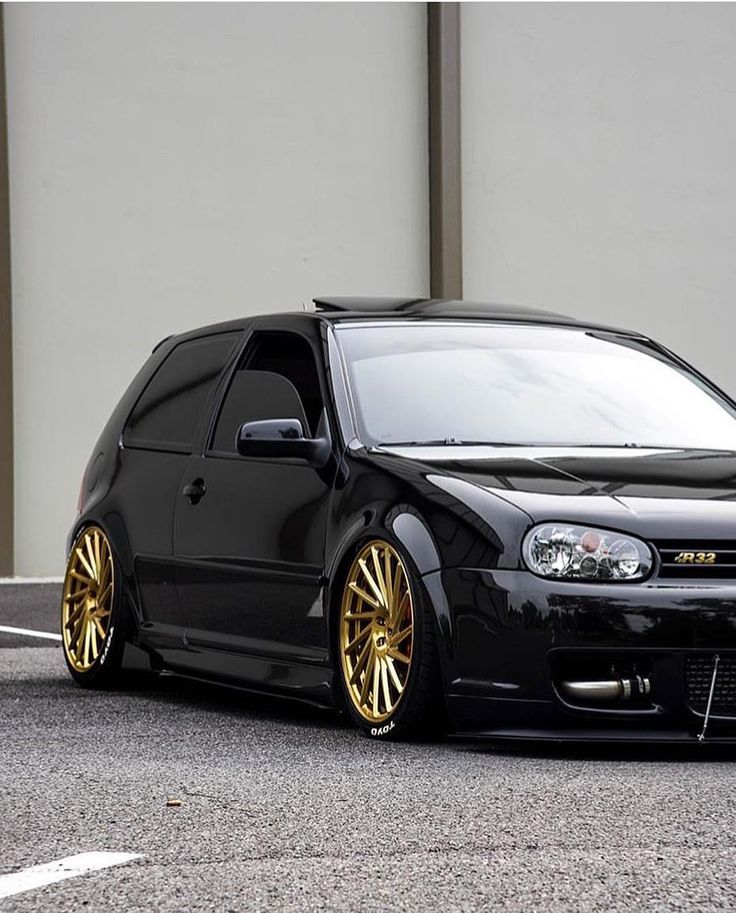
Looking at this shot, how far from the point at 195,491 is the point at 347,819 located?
9.70 feet

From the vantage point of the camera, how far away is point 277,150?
1655 centimetres

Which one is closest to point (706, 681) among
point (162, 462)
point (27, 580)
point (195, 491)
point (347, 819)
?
point (347, 819)

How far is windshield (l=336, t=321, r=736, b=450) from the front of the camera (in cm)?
711

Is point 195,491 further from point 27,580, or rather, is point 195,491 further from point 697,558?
point 27,580

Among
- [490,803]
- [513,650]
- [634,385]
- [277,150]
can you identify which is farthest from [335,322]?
[277,150]

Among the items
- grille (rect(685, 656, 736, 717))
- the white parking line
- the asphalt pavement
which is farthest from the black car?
the white parking line

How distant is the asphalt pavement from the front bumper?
0.12 m

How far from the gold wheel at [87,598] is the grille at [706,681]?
2954 mm

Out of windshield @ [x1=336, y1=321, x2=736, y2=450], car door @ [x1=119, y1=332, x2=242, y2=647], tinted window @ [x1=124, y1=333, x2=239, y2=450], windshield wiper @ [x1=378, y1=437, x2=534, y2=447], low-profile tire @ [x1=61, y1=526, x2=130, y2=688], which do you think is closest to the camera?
windshield wiper @ [x1=378, y1=437, x2=534, y2=447]

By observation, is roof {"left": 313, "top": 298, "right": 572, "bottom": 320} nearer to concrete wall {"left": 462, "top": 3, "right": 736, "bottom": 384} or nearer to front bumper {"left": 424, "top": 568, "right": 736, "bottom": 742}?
front bumper {"left": 424, "top": 568, "right": 736, "bottom": 742}

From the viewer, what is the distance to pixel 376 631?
6559 millimetres

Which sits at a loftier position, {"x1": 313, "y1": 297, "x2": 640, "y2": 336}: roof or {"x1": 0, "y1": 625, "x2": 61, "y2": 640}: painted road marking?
{"x1": 313, "y1": 297, "x2": 640, "y2": 336}: roof

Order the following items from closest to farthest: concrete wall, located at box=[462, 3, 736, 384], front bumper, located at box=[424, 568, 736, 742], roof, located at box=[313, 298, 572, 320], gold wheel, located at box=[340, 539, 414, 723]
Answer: front bumper, located at box=[424, 568, 736, 742] → gold wheel, located at box=[340, 539, 414, 723] → roof, located at box=[313, 298, 572, 320] → concrete wall, located at box=[462, 3, 736, 384]

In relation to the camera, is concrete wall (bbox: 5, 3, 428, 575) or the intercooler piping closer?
the intercooler piping
